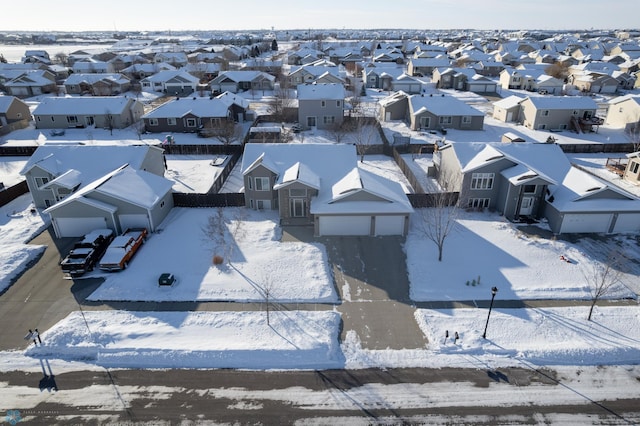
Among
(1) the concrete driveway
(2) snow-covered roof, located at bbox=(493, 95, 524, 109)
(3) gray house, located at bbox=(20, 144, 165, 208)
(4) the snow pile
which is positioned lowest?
(1) the concrete driveway

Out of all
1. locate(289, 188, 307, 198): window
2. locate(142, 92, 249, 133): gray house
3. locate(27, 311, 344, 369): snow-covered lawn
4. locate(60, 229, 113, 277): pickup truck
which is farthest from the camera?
locate(142, 92, 249, 133): gray house

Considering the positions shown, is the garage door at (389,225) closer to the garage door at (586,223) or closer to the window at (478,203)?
the window at (478,203)

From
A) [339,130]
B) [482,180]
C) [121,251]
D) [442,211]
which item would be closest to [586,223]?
[482,180]

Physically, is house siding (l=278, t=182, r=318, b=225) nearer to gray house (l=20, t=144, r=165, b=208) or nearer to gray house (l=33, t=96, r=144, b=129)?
gray house (l=20, t=144, r=165, b=208)

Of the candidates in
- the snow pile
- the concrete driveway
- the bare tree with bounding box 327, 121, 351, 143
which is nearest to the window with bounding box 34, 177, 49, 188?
the snow pile

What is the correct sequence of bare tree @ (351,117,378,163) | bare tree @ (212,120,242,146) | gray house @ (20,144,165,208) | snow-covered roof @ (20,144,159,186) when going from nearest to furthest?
gray house @ (20,144,165,208) → snow-covered roof @ (20,144,159,186) → bare tree @ (351,117,378,163) → bare tree @ (212,120,242,146)
